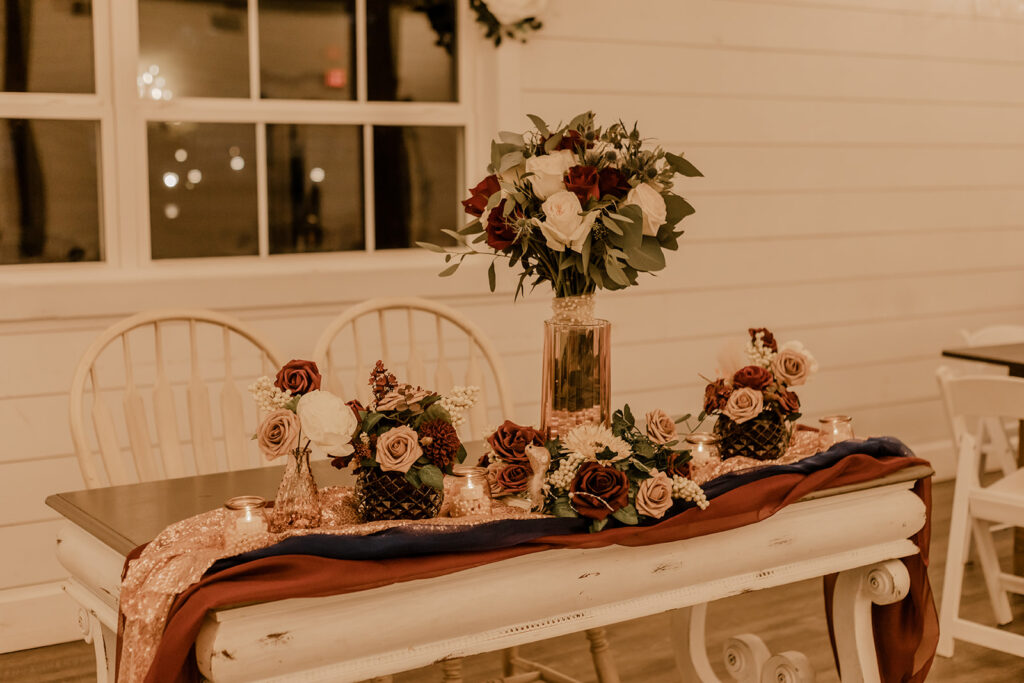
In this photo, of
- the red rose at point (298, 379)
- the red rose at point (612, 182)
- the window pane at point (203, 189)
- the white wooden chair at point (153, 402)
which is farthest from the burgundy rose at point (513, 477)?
the window pane at point (203, 189)

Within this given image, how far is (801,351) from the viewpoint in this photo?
83.5 inches

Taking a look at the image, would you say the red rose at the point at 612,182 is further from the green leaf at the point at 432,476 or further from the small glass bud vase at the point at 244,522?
the small glass bud vase at the point at 244,522

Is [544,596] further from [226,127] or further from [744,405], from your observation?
[226,127]

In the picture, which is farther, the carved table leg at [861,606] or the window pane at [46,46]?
the window pane at [46,46]

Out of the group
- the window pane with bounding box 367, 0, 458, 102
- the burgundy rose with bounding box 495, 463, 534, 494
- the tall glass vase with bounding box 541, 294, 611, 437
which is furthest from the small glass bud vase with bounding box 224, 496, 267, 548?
the window pane with bounding box 367, 0, 458, 102

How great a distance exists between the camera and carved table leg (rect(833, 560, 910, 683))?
6.98 ft

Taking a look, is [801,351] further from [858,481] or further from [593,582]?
[593,582]

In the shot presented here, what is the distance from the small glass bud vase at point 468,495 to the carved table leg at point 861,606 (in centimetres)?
78

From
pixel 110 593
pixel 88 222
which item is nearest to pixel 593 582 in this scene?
pixel 110 593

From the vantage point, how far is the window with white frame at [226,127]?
321 centimetres

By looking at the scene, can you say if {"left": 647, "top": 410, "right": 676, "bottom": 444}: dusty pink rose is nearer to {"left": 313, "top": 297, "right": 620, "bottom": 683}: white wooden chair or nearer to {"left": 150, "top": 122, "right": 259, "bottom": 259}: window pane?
{"left": 313, "top": 297, "right": 620, "bottom": 683}: white wooden chair

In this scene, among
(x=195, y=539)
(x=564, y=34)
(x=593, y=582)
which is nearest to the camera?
(x=195, y=539)

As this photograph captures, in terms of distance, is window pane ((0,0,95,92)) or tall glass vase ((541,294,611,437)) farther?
window pane ((0,0,95,92))

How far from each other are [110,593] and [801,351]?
121 cm
